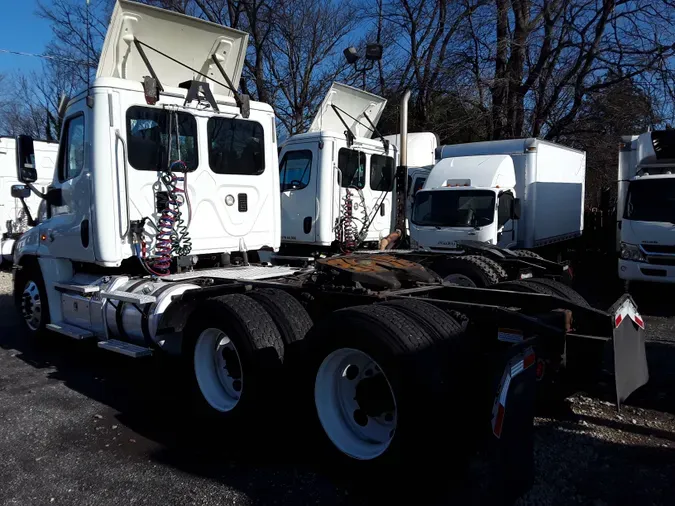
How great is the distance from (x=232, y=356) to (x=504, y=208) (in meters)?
7.11

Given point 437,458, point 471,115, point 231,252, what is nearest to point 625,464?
point 437,458

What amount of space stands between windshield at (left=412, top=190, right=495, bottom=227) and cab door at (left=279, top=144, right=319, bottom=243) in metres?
2.20

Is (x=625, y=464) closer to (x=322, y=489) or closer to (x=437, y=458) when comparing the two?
(x=437, y=458)

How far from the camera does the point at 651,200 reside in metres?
10.4

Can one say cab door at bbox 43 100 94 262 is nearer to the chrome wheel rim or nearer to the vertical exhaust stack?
the chrome wheel rim

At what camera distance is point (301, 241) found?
32.7ft

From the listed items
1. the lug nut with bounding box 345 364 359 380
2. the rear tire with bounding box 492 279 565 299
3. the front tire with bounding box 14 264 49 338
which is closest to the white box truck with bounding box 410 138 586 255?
the rear tire with bounding box 492 279 565 299

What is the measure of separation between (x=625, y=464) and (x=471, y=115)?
17835 mm

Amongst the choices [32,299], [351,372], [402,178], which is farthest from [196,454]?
[402,178]

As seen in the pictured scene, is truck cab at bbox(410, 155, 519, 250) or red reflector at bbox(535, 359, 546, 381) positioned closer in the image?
red reflector at bbox(535, 359, 546, 381)

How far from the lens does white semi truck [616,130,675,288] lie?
10094mm

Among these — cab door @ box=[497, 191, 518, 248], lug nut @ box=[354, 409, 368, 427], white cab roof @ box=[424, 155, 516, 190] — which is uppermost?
white cab roof @ box=[424, 155, 516, 190]

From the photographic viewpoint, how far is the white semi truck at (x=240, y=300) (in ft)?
11.6

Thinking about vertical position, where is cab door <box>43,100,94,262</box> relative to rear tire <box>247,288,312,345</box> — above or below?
above
